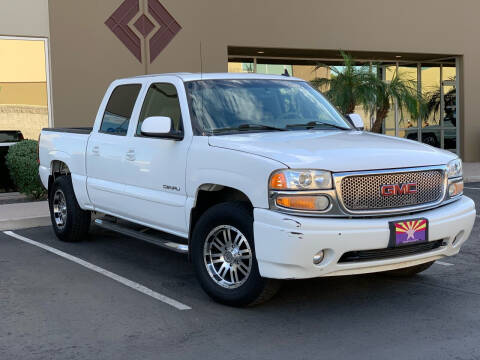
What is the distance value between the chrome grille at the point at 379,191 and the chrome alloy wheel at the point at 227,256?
899mm

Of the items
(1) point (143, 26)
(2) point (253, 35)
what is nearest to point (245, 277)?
(1) point (143, 26)

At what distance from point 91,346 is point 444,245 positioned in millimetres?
2926

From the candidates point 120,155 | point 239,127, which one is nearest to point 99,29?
point 120,155

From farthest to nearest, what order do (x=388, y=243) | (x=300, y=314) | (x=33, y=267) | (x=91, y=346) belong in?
(x=33, y=267), (x=300, y=314), (x=388, y=243), (x=91, y=346)

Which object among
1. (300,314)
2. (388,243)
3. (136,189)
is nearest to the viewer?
(388,243)

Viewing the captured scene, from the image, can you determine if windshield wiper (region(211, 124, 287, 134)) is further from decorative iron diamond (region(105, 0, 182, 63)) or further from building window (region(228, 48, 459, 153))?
building window (region(228, 48, 459, 153))

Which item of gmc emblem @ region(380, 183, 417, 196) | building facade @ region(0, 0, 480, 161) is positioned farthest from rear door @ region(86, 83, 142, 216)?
building facade @ region(0, 0, 480, 161)

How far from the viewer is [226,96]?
21.4 ft

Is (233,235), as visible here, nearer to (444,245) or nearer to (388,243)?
(388,243)

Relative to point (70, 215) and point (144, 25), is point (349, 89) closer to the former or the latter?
point (144, 25)

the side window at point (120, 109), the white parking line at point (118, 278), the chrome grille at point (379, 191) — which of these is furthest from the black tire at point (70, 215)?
the chrome grille at point (379, 191)

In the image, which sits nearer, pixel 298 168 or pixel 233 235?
pixel 298 168

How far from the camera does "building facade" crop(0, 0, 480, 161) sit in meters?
14.6

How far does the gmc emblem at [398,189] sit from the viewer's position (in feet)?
A: 17.4
